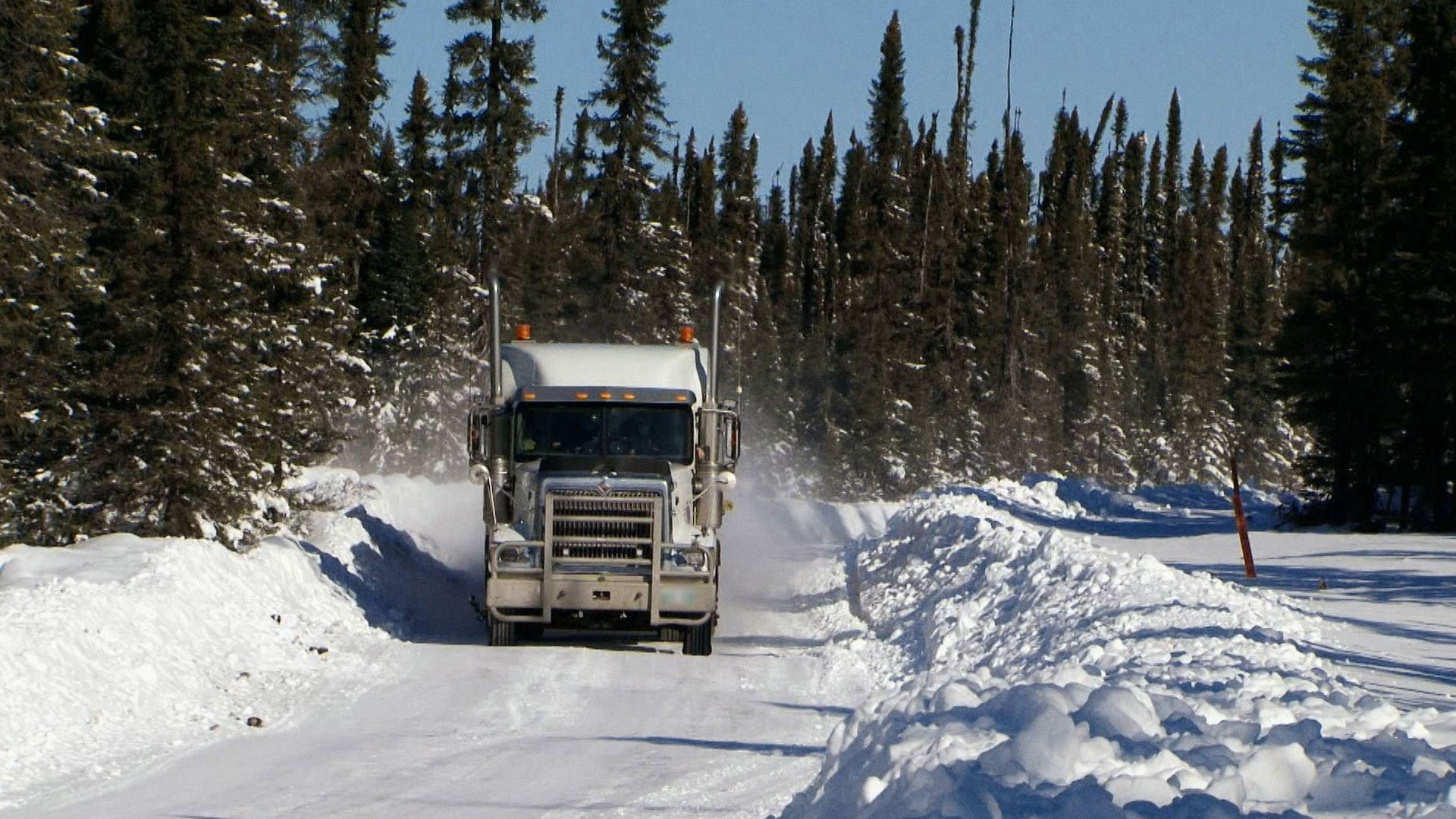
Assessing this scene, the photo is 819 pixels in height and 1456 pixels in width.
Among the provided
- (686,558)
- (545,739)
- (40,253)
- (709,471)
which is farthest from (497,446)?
(545,739)

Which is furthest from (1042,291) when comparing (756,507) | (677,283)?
(756,507)

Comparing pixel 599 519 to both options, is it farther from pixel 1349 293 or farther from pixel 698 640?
pixel 1349 293

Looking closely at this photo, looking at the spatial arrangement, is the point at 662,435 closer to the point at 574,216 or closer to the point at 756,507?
the point at 756,507

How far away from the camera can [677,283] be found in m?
58.8

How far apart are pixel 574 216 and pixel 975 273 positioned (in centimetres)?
2436

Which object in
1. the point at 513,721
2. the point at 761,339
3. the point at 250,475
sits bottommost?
the point at 513,721

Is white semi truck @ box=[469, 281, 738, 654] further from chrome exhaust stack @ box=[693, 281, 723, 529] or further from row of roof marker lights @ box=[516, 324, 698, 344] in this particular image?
row of roof marker lights @ box=[516, 324, 698, 344]

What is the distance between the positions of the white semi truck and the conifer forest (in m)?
2.25

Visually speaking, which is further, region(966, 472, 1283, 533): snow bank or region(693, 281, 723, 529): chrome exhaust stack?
region(966, 472, 1283, 533): snow bank

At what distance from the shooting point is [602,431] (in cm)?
1706

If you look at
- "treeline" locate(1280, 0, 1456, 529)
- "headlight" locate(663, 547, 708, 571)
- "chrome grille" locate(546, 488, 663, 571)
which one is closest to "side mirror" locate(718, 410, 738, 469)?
"chrome grille" locate(546, 488, 663, 571)

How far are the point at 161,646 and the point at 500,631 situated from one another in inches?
166

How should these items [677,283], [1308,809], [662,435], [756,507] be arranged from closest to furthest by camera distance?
[1308,809] → [662,435] → [756,507] → [677,283]

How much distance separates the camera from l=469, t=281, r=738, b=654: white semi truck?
16.3 m
